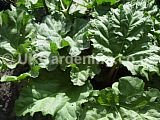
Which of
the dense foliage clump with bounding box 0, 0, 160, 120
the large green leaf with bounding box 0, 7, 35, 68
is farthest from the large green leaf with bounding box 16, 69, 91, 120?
the large green leaf with bounding box 0, 7, 35, 68

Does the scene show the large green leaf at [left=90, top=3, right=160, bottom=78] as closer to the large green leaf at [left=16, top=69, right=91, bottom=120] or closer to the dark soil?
the large green leaf at [left=16, top=69, right=91, bottom=120]

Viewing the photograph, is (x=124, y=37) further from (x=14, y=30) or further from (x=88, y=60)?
(x=14, y=30)

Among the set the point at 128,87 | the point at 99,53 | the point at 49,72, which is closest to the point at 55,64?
the point at 49,72

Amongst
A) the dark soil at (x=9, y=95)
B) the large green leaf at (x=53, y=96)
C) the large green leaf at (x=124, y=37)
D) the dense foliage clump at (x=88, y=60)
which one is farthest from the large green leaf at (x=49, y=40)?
the dark soil at (x=9, y=95)

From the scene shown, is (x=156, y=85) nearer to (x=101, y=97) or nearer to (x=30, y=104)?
(x=101, y=97)

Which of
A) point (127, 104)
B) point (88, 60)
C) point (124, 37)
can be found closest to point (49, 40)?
point (88, 60)

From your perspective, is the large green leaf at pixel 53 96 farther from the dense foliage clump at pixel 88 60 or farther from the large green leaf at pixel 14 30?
the large green leaf at pixel 14 30
